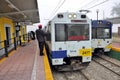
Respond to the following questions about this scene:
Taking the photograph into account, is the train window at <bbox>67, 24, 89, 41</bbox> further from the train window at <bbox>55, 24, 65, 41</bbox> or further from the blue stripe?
the blue stripe

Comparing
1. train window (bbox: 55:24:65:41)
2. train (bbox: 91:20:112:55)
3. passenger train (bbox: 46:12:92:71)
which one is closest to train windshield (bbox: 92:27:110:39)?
train (bbox: 91:20:112:55)

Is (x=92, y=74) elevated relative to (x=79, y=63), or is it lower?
lower

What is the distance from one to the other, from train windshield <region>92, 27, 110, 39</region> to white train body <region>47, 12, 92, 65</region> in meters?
4.13

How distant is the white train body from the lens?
883 cm

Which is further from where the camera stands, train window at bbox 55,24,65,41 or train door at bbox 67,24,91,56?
→ train door at bbox 67,24,91,56

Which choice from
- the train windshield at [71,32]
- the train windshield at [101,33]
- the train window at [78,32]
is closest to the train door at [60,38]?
the train windshield at [71,32]

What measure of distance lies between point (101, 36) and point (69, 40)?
16.9 feet

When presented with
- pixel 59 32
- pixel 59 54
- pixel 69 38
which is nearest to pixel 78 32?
pixel 69 38

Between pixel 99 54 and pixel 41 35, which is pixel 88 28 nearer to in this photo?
pixel 41 35

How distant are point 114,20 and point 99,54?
2636 centimetres

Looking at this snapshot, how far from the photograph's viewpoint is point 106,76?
909 centimetres

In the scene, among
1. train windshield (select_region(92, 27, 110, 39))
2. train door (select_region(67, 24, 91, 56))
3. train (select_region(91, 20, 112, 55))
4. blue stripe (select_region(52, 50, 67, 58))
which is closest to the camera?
blue stripe (select_region(52, 50, 67, 58))

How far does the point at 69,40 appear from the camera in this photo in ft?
29.5

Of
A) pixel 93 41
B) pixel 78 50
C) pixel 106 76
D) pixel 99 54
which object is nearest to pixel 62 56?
pixel 78 50
